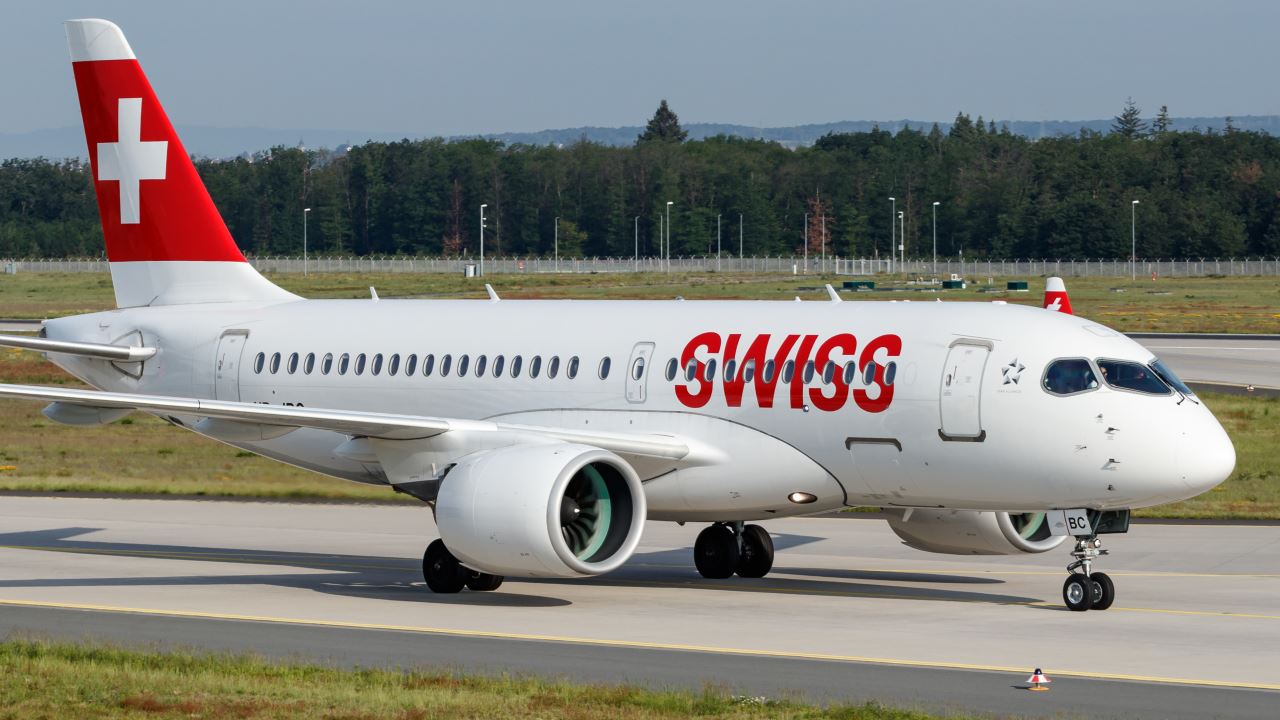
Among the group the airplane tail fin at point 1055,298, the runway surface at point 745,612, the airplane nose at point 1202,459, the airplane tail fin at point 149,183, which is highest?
the airplane tail fin at point 149,183

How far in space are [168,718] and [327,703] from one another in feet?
5.19

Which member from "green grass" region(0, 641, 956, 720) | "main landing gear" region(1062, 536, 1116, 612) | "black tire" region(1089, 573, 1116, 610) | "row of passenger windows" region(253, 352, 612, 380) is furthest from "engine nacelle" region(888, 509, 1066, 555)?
"green grass" region(0, 641, 956, 720)

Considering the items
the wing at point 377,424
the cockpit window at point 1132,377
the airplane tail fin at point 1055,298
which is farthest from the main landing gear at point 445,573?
the airplane tail fin at point 1055,298

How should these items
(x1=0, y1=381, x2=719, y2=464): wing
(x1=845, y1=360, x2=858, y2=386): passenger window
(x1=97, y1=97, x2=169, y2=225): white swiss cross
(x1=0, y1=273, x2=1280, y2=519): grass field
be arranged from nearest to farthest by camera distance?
(x1=845, y1=360, x2=858, y2=386): passenger window → (x1=0, y1=381, x2=719, y2=464): wing → (x1=97, y1=97, x2=169, y2=225): white swiss cross → (x1=0, y1=273, x2=1280, y2=519): grass field

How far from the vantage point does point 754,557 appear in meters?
29.9

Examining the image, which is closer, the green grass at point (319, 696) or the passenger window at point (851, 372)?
the green grass at point (319, 696)

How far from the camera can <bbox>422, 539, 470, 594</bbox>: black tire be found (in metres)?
27.8

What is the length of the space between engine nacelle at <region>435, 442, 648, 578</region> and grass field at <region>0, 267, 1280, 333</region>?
68.6 m

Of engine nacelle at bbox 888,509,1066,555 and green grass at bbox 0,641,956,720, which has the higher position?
engine nacelle at bbox 888,509,1066,555

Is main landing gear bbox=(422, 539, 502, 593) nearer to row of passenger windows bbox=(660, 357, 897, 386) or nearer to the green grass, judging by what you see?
row of passenger windows bbox=(660, 357, 897, 386)

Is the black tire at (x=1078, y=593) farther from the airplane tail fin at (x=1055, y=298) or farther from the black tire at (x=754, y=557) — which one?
the black tire at (x=754, y=557)

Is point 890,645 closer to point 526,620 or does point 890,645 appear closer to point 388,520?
point 526,620

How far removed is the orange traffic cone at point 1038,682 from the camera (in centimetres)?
1933

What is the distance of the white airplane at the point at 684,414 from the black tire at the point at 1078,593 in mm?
33
